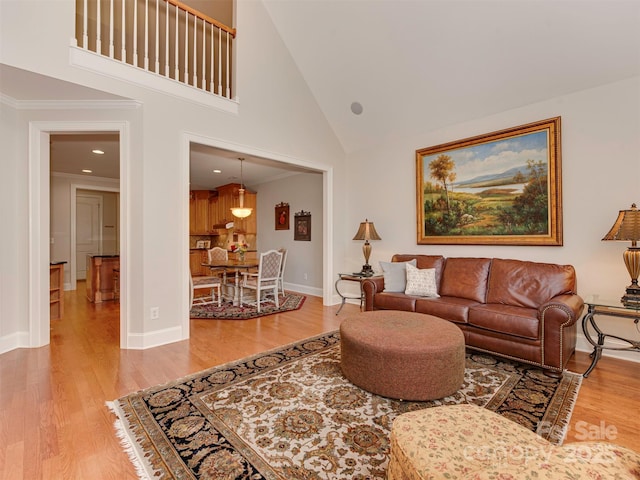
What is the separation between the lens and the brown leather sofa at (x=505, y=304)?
2.44m

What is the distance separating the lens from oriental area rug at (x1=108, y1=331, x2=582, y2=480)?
1.47 meters

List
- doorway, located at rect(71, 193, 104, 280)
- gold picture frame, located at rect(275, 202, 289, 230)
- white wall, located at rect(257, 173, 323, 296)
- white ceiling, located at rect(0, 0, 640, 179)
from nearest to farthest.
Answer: white ceiling, located at rect(0, 0, 640, 179), white wall, located at rect(257, 173, 323, 296), gold picture frame, located at rect(275, 202, 289, 230), doorway, located at rect(71, 193, 104, 280)

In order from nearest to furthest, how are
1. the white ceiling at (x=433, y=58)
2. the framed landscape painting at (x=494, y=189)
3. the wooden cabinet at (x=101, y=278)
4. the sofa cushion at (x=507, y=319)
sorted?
the sofa cushion at (x=507, y=319)
the white ceiling at (x=433, y=58)
the framed landscape painting at (x=494, y=189)
the wooden cabinet at (x=101, y=278)

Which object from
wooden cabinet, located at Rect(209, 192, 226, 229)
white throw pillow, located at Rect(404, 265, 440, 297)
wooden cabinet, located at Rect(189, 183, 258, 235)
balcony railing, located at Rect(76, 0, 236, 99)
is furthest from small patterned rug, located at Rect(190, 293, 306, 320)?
wooden cabinet, located at Rect(209, 192, 226, 229)

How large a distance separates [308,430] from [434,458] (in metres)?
0.93

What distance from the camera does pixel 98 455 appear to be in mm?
1534

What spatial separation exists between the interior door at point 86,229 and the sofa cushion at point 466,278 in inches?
325

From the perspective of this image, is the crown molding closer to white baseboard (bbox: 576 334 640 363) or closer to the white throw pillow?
the white throw pillow

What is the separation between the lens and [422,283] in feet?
11.8

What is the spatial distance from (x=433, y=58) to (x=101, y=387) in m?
4.56

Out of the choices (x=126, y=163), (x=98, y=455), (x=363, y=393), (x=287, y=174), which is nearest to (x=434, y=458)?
(x=363, y=393)

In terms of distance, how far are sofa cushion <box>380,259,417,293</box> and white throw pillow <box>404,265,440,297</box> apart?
0.11 metres

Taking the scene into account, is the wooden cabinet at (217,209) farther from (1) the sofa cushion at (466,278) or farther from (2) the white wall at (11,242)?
(1) the sofa cushion at (466,278)

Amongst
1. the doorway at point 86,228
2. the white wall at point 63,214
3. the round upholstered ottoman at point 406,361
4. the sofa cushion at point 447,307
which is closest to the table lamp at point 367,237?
the sofa cushion at point 447,307
